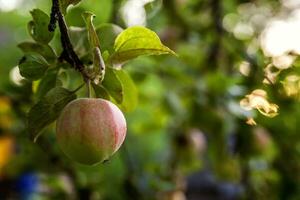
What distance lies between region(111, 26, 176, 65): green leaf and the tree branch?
0.15ft

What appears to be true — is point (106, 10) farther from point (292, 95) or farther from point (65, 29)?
point (65, 29)

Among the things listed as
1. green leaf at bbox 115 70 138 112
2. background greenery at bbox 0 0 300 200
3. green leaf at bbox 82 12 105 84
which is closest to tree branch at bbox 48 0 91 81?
green leaf at bbox 82 12 105 84

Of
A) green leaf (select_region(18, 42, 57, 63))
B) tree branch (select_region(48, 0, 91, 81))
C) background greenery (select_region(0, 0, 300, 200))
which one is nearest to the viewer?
tree branch (select_region(48, 0, 91, 81))

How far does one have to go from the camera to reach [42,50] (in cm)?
73

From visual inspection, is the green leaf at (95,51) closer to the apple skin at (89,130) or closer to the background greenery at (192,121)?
the apple skin at (89,130)

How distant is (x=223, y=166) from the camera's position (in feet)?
5.84

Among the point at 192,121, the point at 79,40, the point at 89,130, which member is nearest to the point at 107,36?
the point at 79,40

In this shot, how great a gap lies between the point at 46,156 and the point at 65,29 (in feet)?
3.39

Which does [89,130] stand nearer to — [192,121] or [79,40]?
[79,40]

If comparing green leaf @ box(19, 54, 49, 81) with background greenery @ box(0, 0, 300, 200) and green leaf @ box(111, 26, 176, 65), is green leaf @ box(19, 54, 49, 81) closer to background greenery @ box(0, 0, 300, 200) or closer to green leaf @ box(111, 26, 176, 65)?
green leaf @ box(111, 26, 176, 65)

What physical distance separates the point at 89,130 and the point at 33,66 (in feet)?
0.43

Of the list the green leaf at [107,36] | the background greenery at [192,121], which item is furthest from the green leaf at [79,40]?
the background greenery at [192,121]

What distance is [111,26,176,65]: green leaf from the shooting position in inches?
26.8

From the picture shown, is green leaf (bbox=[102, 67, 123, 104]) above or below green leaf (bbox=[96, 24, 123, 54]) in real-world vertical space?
below
